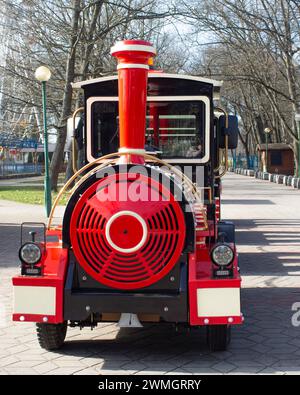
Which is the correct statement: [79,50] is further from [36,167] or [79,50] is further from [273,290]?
[36,167]

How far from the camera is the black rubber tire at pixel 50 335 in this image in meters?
5.22

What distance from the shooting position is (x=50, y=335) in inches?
207

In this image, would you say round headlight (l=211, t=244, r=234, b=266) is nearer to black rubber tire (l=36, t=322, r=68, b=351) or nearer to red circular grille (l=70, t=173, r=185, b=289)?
red circular grille (l=70, t=173, r=185, b=289)

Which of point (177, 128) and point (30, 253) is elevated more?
point (177, 128)

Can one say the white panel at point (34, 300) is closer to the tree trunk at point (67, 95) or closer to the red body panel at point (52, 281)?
the red body panel at point (52, 281)

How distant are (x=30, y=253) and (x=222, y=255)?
1.56 m

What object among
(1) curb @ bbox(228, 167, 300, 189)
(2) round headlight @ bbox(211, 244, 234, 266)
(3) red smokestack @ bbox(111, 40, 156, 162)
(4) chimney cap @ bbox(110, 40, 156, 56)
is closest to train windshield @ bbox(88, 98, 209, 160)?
(3) red smokestack @ bbox(111, 40, 156, 162)

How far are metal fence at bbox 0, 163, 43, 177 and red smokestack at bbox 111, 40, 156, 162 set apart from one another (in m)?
41.5

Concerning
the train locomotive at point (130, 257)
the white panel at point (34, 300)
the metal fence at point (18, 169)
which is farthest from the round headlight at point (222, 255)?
the metal fence at point (18, 169)

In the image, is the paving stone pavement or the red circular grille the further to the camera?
the paving stone pavement

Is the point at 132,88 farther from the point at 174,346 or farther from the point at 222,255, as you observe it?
the point at 174,346

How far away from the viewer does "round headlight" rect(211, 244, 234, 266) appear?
4.91m

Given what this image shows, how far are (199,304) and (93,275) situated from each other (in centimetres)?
87

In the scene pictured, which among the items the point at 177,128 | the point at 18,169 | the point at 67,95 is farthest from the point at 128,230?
the point at 18,169
